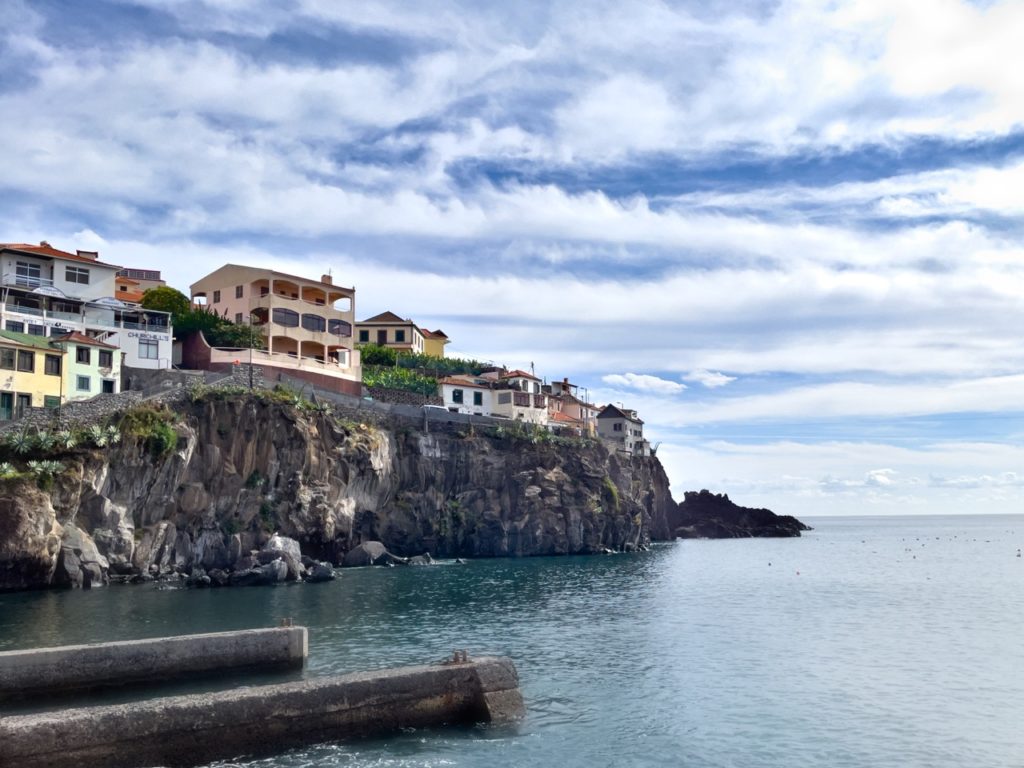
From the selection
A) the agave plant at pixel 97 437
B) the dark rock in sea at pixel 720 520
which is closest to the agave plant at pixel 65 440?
the agave plant at pixel 97 437

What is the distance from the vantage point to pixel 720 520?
163 metres

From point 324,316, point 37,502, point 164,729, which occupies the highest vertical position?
point 324,316

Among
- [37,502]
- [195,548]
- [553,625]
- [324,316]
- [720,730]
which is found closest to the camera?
[720,730]

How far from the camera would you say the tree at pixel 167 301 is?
300 ft

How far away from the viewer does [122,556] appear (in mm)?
63469

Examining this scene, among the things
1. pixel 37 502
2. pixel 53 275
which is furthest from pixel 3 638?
pixel 53 275

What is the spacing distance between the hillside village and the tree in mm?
741

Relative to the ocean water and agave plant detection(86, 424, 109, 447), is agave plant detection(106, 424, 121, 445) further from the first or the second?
the ocean water

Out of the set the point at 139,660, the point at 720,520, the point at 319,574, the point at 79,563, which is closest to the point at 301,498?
the point at 319,574

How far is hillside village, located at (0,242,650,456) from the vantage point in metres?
67.9

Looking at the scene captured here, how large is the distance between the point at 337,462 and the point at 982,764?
2531 inches

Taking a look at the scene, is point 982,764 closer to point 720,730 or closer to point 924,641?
point 720,730

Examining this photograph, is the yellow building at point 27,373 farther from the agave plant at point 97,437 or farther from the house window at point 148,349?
the house window at point 148,349

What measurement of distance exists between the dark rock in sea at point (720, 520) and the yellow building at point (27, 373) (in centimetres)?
11471
